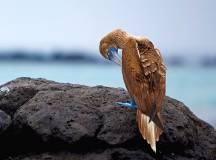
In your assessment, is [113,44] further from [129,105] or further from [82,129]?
[82,129]

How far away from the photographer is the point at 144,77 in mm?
4164

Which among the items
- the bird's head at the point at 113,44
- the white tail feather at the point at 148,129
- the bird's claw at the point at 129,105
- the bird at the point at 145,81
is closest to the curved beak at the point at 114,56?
the bird's head at the point at 113,44

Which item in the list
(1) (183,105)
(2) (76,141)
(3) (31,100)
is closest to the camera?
(2) (76,141)

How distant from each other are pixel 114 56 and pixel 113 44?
8 centimetres

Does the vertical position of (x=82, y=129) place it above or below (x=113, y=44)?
below

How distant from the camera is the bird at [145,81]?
4.14 m

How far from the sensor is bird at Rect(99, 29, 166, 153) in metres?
4.14

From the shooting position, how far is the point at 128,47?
14.0 ft

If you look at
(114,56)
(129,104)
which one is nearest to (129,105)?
(129,104)

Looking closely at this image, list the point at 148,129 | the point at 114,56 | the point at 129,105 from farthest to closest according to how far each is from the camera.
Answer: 1. the point at 114,56
2. the point at 129,105
3. the point at 148,129

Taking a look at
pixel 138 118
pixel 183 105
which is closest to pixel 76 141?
pixel 138 118

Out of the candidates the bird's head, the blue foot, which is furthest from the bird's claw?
the bird's head

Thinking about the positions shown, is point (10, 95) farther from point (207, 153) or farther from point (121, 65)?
point (207, 153)

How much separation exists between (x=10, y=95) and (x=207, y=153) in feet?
4.34
